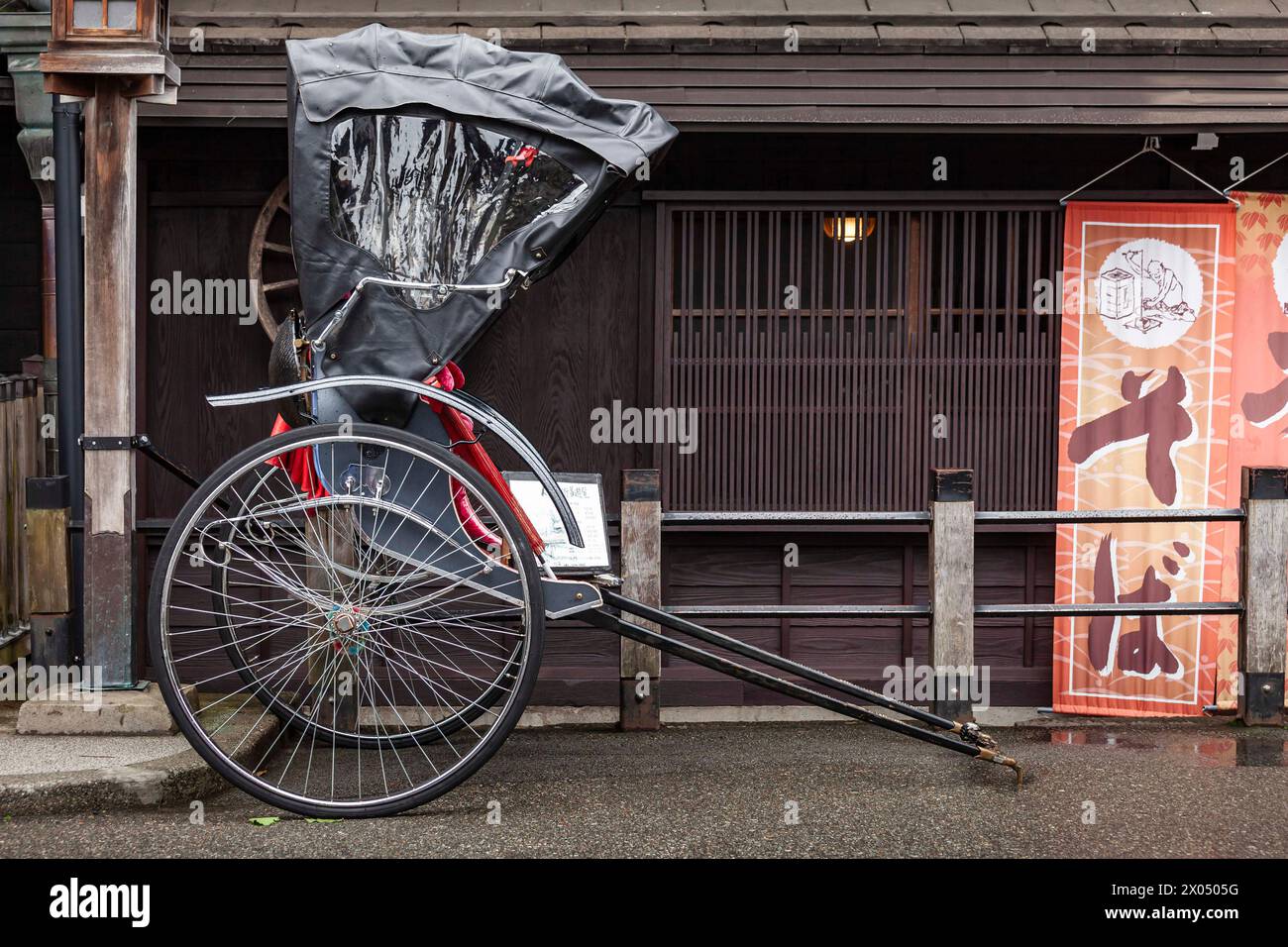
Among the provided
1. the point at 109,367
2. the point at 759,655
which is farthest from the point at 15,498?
the point at 759,655

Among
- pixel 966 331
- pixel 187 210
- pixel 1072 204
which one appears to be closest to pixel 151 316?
pixel 187 210

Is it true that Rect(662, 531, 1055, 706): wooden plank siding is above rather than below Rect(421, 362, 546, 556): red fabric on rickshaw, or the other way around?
below

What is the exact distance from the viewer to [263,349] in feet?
21.7

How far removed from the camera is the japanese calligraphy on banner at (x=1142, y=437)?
6.62 metres

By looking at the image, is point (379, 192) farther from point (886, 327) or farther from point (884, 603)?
point (884, 603)

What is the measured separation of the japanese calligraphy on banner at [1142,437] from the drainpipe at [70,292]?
4983mm

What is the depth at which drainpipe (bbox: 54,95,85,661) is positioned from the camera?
544 cm

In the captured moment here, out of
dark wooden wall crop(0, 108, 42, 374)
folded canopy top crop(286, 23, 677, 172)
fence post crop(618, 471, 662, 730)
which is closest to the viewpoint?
folded canopy top crop(286, 23, 677, 172)

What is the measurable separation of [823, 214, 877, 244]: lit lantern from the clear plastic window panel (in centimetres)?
275

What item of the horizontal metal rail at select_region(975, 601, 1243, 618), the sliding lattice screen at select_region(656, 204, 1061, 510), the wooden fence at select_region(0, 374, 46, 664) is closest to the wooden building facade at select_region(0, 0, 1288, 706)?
the sliding lattice screen at select_region(656, 204, 1061, 510)

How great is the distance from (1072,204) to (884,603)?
2408 millimetres

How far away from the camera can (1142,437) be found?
671 cm

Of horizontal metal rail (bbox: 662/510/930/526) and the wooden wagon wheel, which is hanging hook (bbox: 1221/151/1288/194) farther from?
the wooden wagon wheel

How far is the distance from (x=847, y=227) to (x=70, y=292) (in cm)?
391
